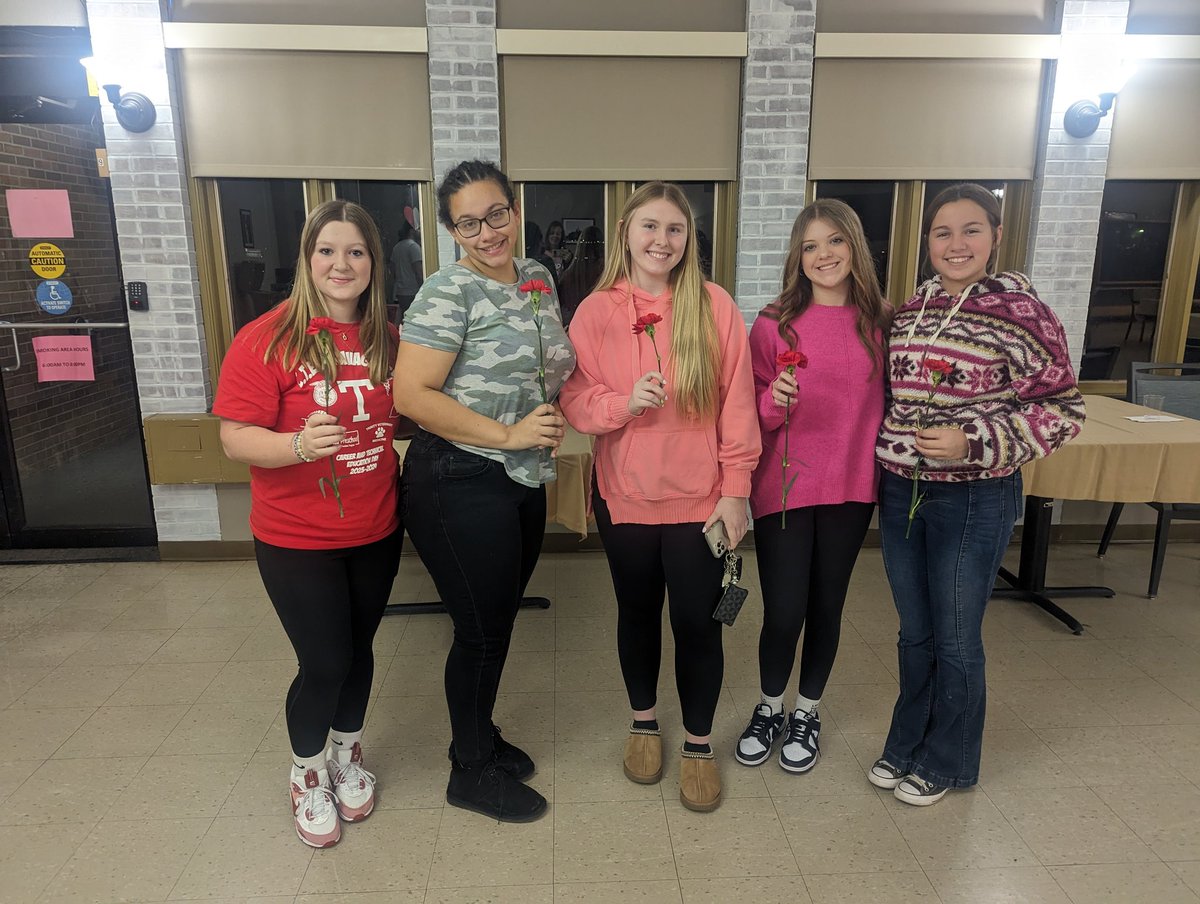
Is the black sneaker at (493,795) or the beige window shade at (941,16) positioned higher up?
the beige window shade at (941,16)

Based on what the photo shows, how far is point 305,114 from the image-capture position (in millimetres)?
3688

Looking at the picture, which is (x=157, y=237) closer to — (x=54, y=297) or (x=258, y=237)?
(x=258, y=237)

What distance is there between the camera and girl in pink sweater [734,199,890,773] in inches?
78.2

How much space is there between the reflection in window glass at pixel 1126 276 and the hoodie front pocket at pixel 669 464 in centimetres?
317

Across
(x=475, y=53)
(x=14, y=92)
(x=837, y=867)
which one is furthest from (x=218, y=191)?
(x=837, y=867)

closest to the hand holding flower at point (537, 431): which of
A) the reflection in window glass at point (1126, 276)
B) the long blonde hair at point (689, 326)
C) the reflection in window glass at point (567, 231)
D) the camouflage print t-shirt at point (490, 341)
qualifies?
the camouflage print t-shirt at point (490, 341)

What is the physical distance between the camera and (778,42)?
371cm

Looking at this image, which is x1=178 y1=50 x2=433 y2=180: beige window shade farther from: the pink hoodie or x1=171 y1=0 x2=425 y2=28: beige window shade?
the pink hoodie

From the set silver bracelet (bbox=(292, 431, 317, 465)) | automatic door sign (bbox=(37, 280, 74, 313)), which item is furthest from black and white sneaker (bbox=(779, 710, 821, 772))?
automatic door sign (bbox=(37, 280, 74, 313))

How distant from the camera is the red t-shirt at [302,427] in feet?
5.79

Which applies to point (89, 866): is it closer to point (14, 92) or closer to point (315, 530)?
point (315, 530)

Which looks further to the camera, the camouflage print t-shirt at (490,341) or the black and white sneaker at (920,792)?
the black and white sneaker at (920,792)

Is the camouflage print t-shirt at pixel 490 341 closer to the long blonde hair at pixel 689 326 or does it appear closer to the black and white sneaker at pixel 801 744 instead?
the long blonde hair at pixel 689 326

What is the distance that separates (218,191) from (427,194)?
1.02 m
